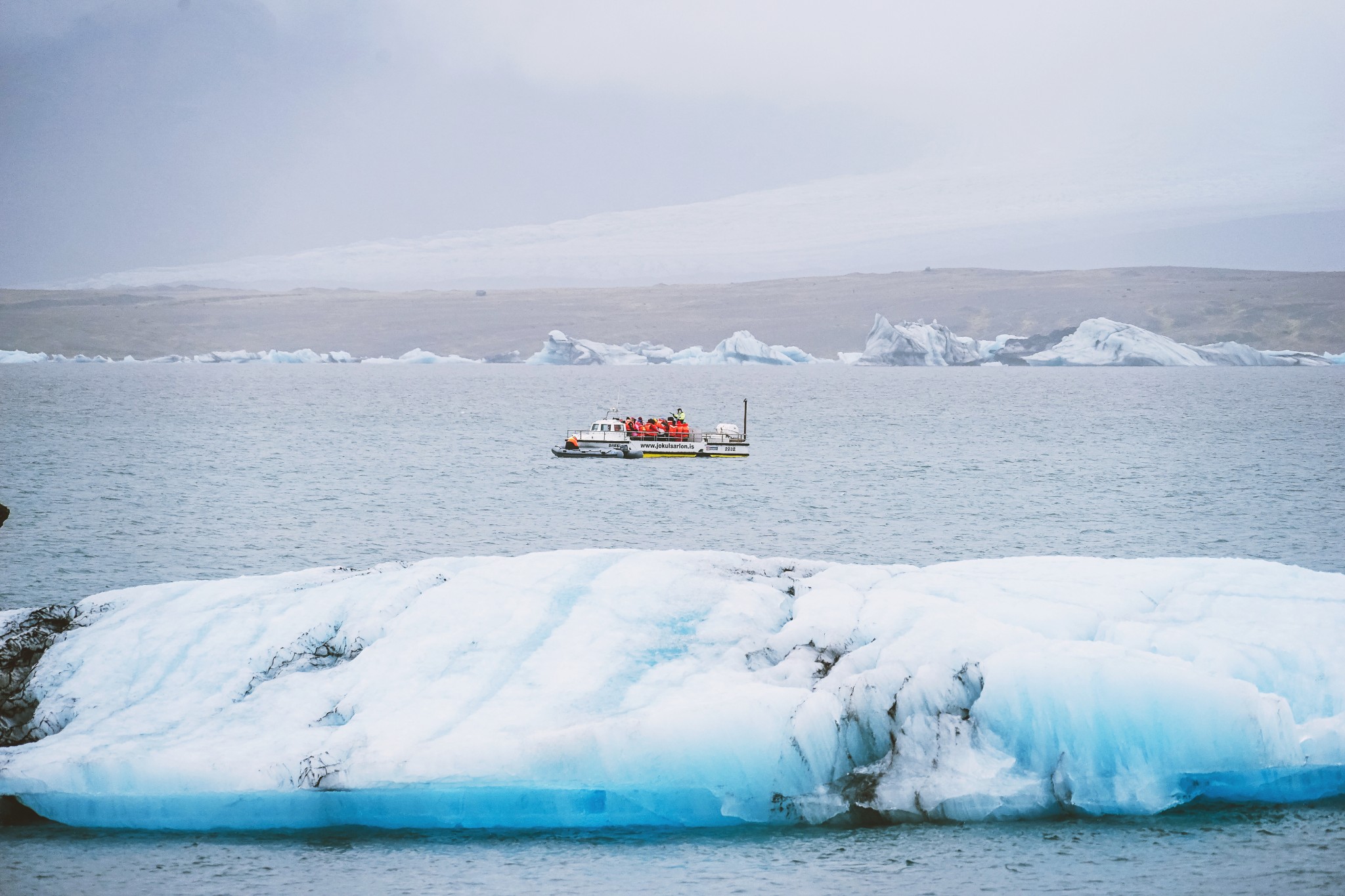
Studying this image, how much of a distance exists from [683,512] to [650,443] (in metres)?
21.9

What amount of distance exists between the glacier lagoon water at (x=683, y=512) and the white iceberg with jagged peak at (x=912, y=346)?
→ 43.2 m

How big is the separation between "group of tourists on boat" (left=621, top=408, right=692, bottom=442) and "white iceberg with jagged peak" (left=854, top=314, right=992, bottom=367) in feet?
339

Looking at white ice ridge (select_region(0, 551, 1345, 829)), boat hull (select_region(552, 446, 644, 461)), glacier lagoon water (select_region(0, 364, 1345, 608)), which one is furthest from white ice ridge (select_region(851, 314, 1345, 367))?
white ice ridge (select_region(0, 551, 1345, 829))

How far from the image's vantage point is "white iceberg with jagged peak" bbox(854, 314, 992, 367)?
17100 centimetres

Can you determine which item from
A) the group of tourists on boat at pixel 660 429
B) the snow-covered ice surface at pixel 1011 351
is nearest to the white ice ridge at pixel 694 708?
the group of tourists on boat at pixel 660 429

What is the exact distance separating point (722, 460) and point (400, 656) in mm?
51078

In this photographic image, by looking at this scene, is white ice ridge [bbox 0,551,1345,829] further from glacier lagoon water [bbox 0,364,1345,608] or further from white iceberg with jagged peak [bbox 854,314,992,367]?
white iceberg with jagged peak [bbox 854,314,992,367]

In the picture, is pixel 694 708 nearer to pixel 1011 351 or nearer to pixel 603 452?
pixel 603 452

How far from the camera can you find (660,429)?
226 feet

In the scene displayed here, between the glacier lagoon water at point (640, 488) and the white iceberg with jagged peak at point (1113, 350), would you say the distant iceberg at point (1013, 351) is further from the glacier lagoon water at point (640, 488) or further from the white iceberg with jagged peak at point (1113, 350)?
the glacier lagoon water at point (640, 488)

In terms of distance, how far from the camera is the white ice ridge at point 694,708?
584 inches

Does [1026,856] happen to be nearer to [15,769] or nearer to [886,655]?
[886,655]

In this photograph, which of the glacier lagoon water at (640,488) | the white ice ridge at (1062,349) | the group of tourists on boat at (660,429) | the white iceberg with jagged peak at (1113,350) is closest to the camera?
the glacier lagoon water at (640,488)

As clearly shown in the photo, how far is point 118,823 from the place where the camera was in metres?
15.0
